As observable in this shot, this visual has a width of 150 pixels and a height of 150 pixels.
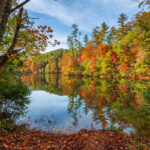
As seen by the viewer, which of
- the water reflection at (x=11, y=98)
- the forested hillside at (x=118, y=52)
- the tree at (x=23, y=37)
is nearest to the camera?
the tree at (x=23, y=37)

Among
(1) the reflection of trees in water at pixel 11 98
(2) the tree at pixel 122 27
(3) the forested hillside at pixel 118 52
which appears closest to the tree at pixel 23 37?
(1) the reflection of trees in water at pixel 11 98

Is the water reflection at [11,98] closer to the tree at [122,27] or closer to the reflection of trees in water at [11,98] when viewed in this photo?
the reflection of trees in water at [11,98]

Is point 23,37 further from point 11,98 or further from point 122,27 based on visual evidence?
point 122,27

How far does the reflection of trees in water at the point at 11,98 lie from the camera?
625cm

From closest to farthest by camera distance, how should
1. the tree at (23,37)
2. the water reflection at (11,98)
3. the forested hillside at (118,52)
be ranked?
the tree at (23,37), the water reflection at (11,98), the forested hillside at (118,52)

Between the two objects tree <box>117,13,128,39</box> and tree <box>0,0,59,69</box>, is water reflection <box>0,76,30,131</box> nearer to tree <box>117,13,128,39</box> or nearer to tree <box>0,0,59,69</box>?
tree <box>0,0,59,69</box>

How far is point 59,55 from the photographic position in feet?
297

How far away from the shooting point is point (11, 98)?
6.49 meters

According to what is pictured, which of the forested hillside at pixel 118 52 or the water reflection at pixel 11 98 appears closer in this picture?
the water reflection at pixel 11 98

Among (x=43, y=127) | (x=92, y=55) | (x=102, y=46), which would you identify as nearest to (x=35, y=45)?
(x=43, y=127)

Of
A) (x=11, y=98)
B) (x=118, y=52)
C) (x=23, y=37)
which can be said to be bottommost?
(x=11, y=98)

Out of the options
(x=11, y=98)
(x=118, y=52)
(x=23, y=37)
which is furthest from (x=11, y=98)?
(x=118, y=52)

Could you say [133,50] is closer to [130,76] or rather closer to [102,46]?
[130,76]

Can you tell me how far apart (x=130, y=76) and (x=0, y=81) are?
100ft
